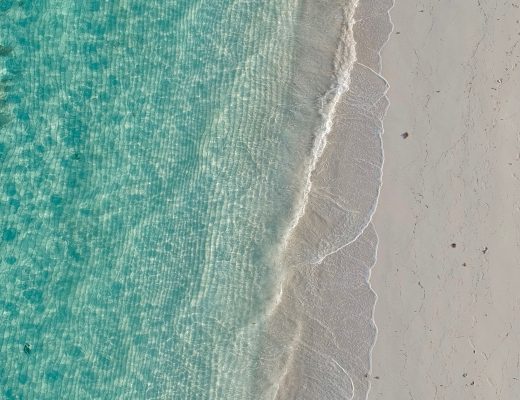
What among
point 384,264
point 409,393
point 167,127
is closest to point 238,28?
point 167,127

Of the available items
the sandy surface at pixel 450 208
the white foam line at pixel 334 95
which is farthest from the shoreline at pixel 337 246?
the sandy surface at pixel 450 208

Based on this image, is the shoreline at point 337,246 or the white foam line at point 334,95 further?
the white foam line at point 334,95

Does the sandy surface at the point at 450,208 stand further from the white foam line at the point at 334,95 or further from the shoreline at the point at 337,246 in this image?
the white foam line at the point at 334,95

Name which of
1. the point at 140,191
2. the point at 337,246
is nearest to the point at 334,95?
the point at 337,246

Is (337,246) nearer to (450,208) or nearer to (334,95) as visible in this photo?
(450,208)

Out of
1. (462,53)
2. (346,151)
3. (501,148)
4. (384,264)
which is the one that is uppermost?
(462,53)

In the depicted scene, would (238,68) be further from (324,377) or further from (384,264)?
(324,377)
